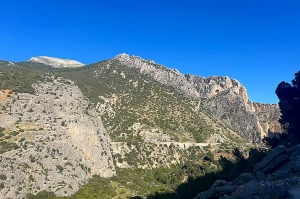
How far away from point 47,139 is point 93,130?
24379mm

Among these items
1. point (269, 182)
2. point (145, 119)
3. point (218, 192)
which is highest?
point (145, 119)

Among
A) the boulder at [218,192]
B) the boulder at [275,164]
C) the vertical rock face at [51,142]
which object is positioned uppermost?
the vertical rock face at [51,142]

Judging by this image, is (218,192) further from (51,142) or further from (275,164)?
(51,142)

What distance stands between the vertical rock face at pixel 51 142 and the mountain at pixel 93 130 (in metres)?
0.27

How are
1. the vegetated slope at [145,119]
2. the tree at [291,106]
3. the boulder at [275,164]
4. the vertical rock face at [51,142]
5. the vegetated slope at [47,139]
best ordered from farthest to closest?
the vegetated slope at [145,119] → the vegetated slope at [47,139] → the vertical rock face at [51,142] → the tree at [291,106] → the boulder at [275,164]

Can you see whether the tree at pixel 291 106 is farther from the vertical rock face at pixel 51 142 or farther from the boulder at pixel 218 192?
the vertical rock face at pixel 51 142

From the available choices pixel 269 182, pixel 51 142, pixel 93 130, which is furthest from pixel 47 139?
pixel 269 182

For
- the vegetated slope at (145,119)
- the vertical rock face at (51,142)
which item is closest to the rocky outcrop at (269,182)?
the vertical rock face at (51,142)

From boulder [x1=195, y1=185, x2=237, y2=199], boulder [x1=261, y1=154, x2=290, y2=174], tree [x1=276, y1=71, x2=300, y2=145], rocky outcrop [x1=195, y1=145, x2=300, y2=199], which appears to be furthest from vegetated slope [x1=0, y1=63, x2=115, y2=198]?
tree [x1=276, y1=71, x2=300, y2=145]

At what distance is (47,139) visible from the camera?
9681 centimetres

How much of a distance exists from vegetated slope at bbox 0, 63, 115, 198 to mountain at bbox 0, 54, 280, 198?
0.80ft

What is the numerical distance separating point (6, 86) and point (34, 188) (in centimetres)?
4737

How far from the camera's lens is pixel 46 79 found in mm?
134000

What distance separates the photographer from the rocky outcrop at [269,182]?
28.1 meters
